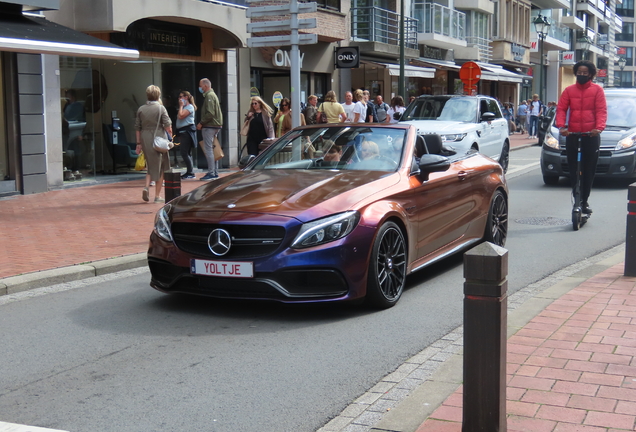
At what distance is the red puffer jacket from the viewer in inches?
412

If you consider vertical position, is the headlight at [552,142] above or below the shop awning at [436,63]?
below

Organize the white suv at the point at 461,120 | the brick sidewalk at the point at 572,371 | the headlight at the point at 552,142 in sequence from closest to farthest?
the brick sidewalk at the point at 572,371
the headlight at the point at 552,142
the white suv at the point at 461,120

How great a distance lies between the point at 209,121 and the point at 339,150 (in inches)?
415

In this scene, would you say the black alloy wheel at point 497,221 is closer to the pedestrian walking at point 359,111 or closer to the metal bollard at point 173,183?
the metal bollard at point 173,183

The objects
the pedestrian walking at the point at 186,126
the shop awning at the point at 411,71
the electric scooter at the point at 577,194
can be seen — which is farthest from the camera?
the shop awning at the point at 411,71

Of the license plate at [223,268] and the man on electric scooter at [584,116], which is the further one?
the man on electric scooter at [584,116]

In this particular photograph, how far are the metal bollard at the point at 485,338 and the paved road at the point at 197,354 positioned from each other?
87 centimetres

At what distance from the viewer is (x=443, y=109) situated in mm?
17797

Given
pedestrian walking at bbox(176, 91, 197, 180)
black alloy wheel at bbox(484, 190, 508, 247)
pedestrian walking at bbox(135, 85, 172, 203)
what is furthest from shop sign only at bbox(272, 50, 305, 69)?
black alloy wheel at bbox(484, 190, 508, 247)

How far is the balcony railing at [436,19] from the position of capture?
37250 mm

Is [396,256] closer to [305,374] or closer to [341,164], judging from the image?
[341,164]

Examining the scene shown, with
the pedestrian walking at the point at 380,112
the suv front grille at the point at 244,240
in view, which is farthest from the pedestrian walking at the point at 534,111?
the suv front grille at the point at 244,240

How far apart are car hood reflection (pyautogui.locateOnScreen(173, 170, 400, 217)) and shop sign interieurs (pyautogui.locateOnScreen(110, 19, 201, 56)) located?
1146cm

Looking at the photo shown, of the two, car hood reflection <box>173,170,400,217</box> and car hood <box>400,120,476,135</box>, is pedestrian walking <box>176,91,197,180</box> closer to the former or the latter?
car hood <box>400,120,476,135</box>
